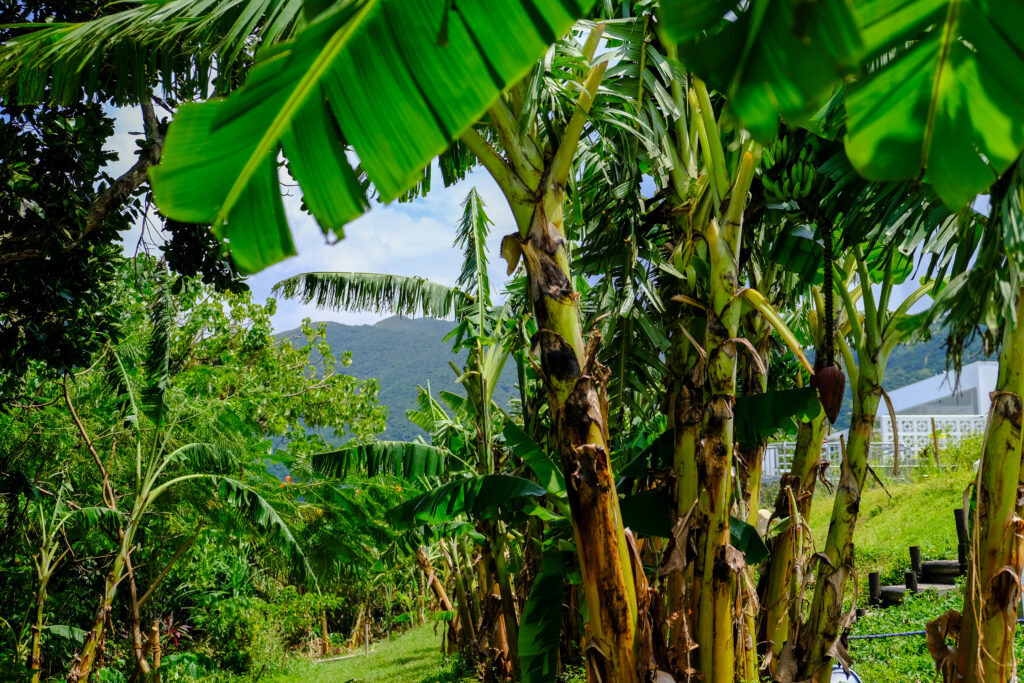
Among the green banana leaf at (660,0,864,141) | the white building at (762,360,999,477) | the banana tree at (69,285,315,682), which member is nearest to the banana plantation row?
the green banana leaf at (660,0,864,141)

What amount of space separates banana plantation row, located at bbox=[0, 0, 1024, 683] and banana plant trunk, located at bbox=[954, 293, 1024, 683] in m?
0.01

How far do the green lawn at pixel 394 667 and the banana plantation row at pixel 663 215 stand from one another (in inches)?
142

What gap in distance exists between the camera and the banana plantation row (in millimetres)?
1025

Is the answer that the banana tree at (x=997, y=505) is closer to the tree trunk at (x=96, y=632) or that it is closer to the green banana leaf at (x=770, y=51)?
the green banana leaf at (x=770, y=51)

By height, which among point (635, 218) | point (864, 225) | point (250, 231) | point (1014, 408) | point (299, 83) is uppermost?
point (635, 218)

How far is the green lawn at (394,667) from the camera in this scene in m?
9.25

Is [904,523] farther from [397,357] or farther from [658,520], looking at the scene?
[397,357]

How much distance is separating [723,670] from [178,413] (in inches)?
248

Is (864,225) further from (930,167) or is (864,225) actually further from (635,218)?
(930,167)

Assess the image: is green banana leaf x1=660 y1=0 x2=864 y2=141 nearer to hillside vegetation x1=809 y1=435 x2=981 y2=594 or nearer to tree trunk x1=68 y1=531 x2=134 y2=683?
tree trunk x1=68 y1=531 x2=134 y2=683

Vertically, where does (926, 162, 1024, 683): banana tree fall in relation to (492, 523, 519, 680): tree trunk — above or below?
above

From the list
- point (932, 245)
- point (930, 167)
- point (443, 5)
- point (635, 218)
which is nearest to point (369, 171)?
point (443, 5)

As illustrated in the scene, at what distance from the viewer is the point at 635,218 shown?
14.0ft

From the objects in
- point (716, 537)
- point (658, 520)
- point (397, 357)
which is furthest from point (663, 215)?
point (397, 357)
